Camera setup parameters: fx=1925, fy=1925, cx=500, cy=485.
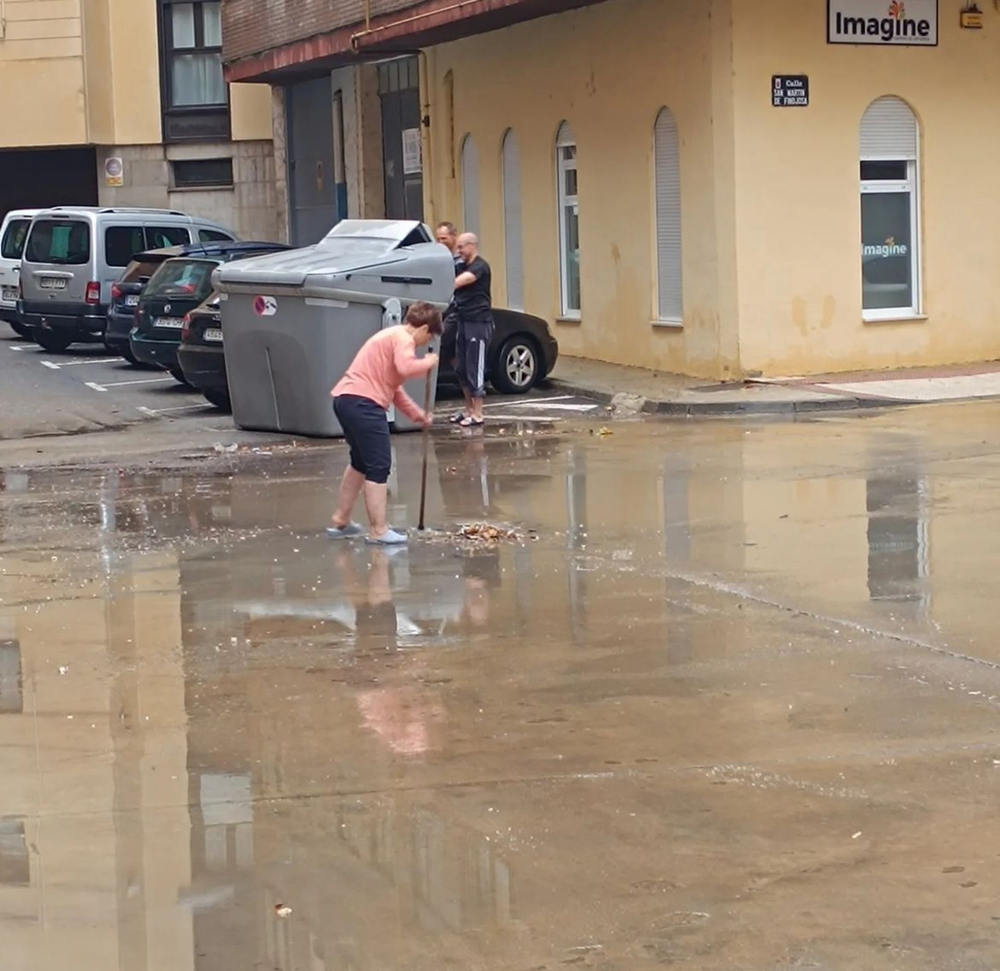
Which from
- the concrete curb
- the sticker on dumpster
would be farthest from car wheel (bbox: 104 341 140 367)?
the concrete curb

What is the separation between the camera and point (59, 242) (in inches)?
1025

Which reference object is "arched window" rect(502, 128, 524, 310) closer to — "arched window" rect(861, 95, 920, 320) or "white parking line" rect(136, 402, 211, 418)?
"arched window" rect(861, 95, 920, 320)

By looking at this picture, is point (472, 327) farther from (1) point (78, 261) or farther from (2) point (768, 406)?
(1) point (78, 261)

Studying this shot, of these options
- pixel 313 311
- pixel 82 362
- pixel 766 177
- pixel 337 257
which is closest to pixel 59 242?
pixel 82 362

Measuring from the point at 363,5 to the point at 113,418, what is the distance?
8.99 meters

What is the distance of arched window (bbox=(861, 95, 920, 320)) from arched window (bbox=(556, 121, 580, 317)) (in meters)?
4.04

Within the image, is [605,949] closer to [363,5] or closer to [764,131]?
[764,131]

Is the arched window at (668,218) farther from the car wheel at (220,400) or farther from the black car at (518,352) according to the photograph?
the car wheel at (220,400)

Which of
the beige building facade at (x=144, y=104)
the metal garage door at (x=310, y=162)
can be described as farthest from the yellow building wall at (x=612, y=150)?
the beige building facade at (x=144, y=104)

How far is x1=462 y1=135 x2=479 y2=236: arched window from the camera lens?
26016 millimetres

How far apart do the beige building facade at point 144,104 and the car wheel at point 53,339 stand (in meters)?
10.5

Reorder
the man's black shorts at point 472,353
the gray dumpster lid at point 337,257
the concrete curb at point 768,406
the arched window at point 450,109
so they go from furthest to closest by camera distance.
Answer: the arched window at point 450,109, the concrete curb at point 768,406, the man's black shorts at point 472,353, the gray dumpster lid at point 337,257

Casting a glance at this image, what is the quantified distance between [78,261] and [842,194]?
35.9 ft

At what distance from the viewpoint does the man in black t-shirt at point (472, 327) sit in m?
17.0
